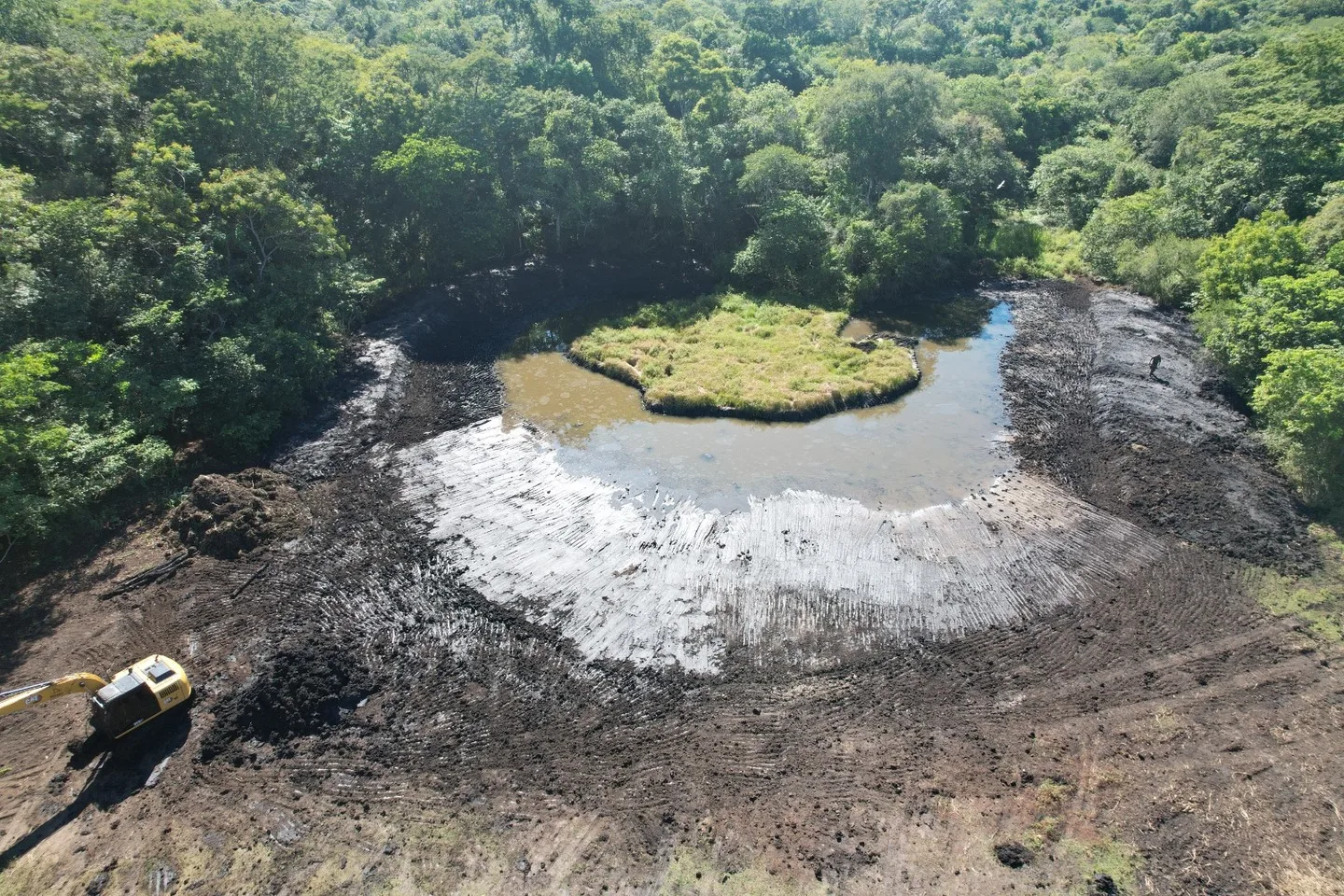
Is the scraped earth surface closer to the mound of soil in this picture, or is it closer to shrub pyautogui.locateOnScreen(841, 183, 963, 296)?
the mound of soil

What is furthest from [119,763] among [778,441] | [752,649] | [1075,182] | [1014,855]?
[1075,182]

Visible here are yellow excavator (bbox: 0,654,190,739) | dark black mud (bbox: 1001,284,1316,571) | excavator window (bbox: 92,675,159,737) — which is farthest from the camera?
dark black mud (bbox: 1001,284,1316,571)

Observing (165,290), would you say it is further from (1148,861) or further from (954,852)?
(1148,861)

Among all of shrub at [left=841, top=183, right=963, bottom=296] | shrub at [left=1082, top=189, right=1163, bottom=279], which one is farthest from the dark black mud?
shrub at [left=841, top=183, right=963, bottom=296]

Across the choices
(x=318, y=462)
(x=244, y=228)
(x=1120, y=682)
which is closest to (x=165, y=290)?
(x=244, y=228)

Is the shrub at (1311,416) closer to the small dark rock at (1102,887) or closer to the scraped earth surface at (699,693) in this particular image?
the scraped earth surface at (699,693)

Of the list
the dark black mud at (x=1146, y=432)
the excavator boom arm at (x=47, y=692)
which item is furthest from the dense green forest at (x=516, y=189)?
the excavator boom arm at (x=47, y=692)
